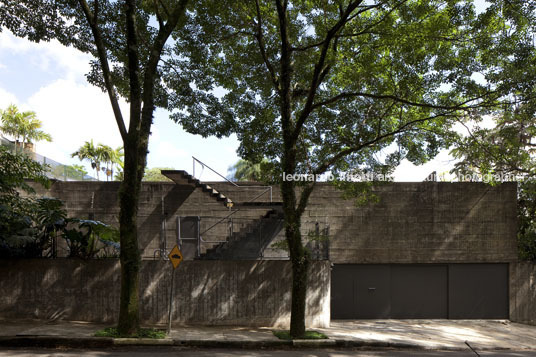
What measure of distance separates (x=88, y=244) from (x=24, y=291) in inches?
90.3

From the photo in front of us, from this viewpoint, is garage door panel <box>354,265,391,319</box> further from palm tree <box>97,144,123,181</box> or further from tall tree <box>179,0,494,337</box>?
palm tree <box>97,144,123,181</box>

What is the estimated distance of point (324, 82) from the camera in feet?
53.4

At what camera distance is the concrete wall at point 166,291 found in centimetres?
1481

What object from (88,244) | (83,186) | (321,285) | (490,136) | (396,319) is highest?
(490,136)

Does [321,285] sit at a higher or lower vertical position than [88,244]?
lower

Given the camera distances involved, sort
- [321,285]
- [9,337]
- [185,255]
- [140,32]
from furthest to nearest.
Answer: [185,255], [321,285], [140,32], [9,337]

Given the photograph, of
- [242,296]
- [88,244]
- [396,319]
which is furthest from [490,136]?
[88,244]

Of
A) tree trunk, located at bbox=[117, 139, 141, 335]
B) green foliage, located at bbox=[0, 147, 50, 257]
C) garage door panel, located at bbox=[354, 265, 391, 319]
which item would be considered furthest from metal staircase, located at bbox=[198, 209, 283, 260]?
green foliage, located at bbox=[0, 147, 50, 257]

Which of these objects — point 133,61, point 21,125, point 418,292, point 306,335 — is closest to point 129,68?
point 133,61

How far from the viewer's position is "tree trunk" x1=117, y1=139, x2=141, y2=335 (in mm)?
12750

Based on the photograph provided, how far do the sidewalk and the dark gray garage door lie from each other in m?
1.29

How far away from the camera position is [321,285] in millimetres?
15766

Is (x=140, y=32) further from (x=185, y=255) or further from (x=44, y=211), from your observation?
(x=185, y=255)

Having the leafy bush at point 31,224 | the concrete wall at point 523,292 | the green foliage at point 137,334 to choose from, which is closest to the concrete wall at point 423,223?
the concrete wall at point 523,292
